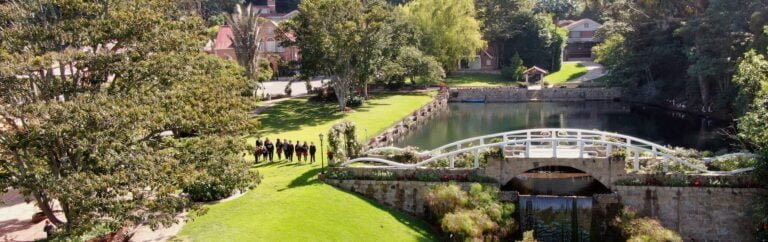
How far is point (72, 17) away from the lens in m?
19.2

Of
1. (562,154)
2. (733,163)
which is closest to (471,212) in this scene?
(562,154)

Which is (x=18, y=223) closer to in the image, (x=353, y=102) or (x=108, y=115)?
(x=108, y=115)

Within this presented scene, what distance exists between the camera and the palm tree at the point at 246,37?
176 ft

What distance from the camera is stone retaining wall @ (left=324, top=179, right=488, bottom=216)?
1000 inches

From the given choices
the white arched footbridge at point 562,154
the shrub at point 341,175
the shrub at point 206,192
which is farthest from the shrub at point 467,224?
the shrub at point 206,192

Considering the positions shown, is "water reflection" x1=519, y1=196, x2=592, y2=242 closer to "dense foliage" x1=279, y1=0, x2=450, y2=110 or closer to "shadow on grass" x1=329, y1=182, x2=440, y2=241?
"shadow on grass" x1=329, y1=182, x2=440, y2=241

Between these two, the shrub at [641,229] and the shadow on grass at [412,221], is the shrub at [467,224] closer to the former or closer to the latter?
the shadow on grass at [412,221]

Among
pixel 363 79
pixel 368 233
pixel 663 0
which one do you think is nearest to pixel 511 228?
pixel 368 233

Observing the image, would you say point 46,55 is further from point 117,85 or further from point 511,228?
point 511,228

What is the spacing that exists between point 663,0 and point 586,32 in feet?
156

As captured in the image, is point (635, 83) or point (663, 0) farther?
point (635, 83)

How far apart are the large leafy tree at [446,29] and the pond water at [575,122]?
28.6 feet

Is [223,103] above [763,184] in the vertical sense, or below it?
above

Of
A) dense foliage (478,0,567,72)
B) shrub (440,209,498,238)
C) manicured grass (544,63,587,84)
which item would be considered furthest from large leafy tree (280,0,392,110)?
dense foliage (478,0,567,72)
